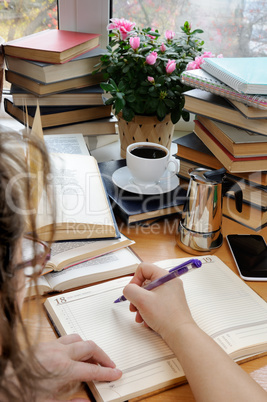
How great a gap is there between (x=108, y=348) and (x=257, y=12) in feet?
3.54

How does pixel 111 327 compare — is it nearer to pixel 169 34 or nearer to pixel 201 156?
pixel 201 156

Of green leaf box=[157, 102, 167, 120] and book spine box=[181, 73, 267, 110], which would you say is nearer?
book spine box=[181, 73, 267, 110]

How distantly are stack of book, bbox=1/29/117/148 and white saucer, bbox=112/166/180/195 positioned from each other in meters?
0.23

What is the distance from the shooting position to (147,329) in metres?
0.76

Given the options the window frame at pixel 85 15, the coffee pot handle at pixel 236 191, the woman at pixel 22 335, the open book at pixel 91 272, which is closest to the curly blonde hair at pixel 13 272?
the woman at pixel 22 335

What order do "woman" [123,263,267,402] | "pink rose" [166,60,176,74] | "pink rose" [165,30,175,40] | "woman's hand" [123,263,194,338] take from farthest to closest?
"pink rose" [165,30,175,40]
"pink rose" [166,60,176,74]
"woman's hand" [123,263,194,338]
"woman" [123,263,267,402]

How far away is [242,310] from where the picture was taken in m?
0.81

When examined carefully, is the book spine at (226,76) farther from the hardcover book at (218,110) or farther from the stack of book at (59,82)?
the stack of book at (59,82)

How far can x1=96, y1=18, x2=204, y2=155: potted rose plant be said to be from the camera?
45.3 inches

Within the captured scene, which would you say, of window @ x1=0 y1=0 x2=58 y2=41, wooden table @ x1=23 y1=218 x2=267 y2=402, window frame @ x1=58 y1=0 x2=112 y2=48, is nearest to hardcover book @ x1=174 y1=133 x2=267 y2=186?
wooden table @ x1=23 y1=218 x2=267 y2=402

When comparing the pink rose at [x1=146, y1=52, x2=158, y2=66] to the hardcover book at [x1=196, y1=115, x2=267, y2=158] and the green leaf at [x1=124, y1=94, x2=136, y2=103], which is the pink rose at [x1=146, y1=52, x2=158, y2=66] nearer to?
the green leaf at [x1=124, y1=94, x2=136, y2=103]

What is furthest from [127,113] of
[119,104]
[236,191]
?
[236,191]

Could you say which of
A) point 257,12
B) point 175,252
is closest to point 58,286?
point 175,252

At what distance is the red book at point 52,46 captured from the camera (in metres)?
1.17
